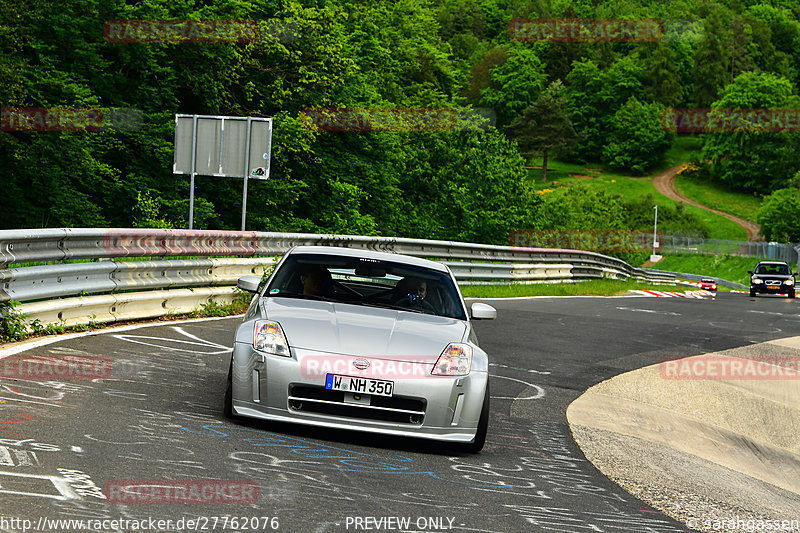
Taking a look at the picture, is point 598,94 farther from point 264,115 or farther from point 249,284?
point 249,284

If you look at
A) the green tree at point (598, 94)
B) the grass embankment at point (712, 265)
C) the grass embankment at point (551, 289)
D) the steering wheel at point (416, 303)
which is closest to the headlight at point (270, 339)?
the steering wheel at point (416, 303)

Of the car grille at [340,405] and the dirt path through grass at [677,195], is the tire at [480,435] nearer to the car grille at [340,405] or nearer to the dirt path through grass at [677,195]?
the car grille at [340,405]

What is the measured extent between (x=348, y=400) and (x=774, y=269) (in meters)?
34.6

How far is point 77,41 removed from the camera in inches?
1264

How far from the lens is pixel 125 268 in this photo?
463 inches

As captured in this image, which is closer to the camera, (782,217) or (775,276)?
(775,276)

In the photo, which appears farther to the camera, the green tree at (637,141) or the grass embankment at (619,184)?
the green tree at (637,141)

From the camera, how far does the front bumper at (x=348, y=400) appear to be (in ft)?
21.3

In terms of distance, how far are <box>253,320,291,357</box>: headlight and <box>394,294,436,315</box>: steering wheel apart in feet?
4.43

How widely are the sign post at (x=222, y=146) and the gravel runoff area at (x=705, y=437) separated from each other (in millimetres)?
10488

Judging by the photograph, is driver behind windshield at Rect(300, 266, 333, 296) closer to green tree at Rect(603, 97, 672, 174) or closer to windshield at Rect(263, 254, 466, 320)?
windshield at Rect(263, 254, 466, 320)

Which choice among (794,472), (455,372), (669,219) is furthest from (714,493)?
(669,219)

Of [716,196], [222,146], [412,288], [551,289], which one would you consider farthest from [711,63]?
[412,288]

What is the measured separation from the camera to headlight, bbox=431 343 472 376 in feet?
22.1
